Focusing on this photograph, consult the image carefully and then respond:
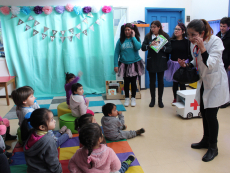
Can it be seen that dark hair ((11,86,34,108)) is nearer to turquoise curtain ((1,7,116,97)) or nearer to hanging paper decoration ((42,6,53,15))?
turquoise curtain ((1,7,116,97))

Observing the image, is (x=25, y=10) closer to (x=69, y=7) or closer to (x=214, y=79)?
(x=69, y=7)

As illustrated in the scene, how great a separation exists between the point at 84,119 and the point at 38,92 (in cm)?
293

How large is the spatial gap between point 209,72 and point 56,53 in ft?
10.9

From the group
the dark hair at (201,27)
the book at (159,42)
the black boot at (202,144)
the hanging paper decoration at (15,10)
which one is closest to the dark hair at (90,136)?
the dark hair at (201,27)

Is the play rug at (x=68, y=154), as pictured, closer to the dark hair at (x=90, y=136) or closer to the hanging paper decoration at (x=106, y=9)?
the dark hair at (x=90, y=136)

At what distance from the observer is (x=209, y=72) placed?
174 cm

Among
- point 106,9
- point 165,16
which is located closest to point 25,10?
point 106,9

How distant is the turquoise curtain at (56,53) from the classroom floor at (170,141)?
1.15 metres

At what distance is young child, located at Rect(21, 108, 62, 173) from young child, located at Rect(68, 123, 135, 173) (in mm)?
172

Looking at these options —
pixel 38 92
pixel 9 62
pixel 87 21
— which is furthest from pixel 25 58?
pixel 87 21

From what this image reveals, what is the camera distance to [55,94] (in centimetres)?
449

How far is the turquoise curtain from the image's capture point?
4172 millimetres

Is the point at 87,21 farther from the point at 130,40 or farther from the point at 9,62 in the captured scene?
the point at 9,62

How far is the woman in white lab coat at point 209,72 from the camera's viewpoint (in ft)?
5.35
